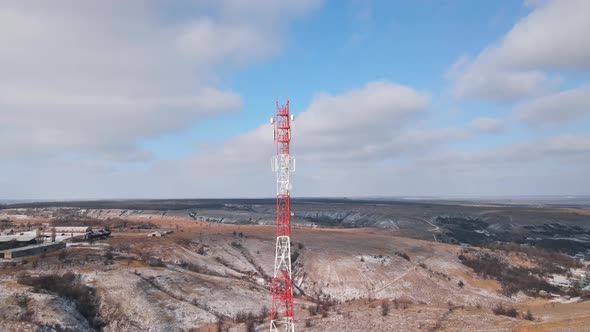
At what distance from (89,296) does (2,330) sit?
365 inches

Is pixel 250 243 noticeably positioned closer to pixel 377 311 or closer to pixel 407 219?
pixel 377 311

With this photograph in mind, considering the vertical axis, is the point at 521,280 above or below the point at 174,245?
below

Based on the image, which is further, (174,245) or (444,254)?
(444,254)

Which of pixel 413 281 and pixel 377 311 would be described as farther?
pixel 413 281

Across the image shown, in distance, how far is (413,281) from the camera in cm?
4694

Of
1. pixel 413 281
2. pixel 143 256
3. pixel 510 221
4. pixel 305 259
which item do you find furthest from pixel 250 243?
pixel 510 221

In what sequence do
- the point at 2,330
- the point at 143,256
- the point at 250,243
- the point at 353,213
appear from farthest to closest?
the point at 353,213 → the point at 250,243 → the point at 143,256 → the point at 2,330

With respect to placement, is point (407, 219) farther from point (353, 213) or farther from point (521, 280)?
point (521, 280)

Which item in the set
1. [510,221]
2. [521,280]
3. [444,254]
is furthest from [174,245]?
[510,221]

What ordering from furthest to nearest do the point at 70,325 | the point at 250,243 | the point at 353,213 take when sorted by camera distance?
the point at 353,213 → the point at 250,243 → the point at 70,325

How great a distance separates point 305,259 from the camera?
53.3 metres

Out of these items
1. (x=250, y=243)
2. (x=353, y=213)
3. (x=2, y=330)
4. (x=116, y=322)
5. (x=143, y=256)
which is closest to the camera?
(x=2, y=330)

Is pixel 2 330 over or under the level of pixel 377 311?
over

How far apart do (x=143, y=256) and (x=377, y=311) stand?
27.3m
